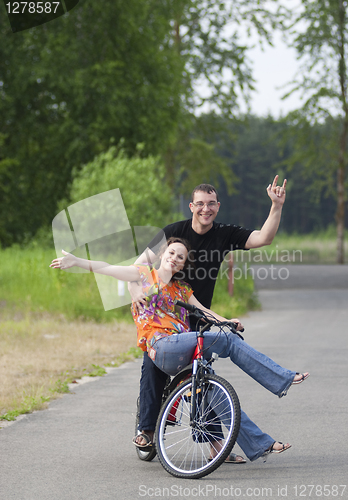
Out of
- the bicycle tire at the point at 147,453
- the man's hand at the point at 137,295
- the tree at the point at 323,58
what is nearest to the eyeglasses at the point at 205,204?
the man's hand at the point at 137,295

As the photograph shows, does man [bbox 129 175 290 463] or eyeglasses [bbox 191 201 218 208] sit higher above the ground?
eyeglasses [bbox 191 201 218 208]

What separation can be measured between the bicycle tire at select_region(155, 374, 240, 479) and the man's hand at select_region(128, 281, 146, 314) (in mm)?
593

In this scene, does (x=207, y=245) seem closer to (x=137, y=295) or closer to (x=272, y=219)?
(x=272, y=219)

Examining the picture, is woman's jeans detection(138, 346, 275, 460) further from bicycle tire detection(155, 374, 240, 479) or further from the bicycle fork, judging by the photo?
→ the bicycle fork

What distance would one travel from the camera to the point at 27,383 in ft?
27.2

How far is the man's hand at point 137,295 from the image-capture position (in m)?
5.11

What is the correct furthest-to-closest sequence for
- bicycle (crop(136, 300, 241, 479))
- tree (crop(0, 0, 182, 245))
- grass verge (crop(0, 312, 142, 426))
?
tree (crop(0, 0, 182, 245)) < grass verge (crop(0, 312, 142, 426)) < bicycle (crop(136, 300, 241, 479))

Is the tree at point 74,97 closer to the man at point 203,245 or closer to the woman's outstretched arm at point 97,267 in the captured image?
the man at point 203,245

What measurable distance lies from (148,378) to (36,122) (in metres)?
23.5

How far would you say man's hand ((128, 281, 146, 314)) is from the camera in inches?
201

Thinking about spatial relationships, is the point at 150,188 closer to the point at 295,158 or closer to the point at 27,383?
the point at 27,383

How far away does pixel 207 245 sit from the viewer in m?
5.41

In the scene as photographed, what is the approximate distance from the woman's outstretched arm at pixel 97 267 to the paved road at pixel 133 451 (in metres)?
1.32

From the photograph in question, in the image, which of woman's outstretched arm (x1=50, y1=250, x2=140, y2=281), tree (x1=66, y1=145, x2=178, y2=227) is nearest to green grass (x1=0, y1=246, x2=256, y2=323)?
tree (x1=66, y1=145, x2=178, y2=227)
